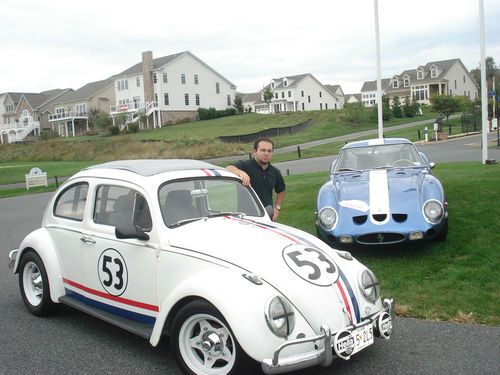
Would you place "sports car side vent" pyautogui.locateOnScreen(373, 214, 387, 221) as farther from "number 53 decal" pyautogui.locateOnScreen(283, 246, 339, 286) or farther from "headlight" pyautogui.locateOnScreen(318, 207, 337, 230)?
"number 53 decal" pyautogui.locateOnScreen(283, 246, 339, 286)

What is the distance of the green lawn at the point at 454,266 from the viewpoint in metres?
5.60

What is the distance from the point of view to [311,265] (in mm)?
4254

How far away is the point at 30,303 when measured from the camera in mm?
6035

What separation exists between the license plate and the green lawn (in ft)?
5.40

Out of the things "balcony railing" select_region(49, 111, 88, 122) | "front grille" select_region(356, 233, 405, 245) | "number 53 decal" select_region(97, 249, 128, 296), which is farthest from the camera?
"balcony railing" select_region(49, 111, 88, 122)

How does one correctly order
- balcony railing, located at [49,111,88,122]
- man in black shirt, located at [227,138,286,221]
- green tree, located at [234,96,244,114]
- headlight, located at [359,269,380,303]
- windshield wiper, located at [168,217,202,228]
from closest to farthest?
headlight, located at [359,269,380,303]
windshield wiper, located at [168,217,202,228]
man in black shirt, located at [227,138,286,221]
balcony railing, located at [49,111,88,122]
green tree, located at [234,96,244,114]

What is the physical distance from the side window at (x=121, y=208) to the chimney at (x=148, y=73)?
2732 inches

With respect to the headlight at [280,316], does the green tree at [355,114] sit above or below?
above

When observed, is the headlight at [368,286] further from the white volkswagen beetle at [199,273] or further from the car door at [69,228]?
the car door at [69,228]

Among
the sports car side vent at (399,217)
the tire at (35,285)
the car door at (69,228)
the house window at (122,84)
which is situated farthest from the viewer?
the house window at (122,84)

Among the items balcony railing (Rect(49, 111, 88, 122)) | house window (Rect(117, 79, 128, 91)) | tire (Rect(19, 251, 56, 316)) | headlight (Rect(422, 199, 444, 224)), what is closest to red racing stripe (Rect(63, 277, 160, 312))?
tire (Rect(19, 251, 56, 316))

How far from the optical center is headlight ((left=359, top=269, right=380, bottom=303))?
4.36 m

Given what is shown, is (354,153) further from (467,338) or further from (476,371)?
(476,371)

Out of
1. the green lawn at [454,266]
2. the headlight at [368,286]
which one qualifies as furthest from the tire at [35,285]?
the green lawn at [454,266]
